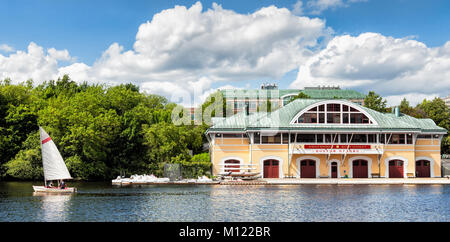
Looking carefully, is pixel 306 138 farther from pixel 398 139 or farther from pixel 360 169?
pixel 398 139

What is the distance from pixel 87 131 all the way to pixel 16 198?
851 inches

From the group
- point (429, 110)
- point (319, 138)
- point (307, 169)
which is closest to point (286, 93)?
point (429, 110)

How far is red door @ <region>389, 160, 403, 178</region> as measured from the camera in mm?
55781

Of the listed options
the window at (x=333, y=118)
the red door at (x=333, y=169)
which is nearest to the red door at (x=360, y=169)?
the red door at (x=333, y=169)

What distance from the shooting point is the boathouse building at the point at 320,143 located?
53.8 metres

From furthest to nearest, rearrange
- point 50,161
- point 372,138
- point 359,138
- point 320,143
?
1. point 372,138
2. point 359,138
3. point 320,143
4. point 50,161

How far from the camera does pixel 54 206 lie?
104 ft

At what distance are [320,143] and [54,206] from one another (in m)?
32.7

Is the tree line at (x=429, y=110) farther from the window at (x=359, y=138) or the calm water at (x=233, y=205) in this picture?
the calm water at (x=233, y=205)

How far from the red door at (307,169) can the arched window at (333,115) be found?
5.12 metres

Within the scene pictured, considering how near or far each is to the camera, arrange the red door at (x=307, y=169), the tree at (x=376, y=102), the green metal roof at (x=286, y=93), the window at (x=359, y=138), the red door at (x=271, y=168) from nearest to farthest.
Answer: the red door at (x=271, y=168) → the window at (x=359, y=138) → the red door at (x=307, y=169) → the tree at (x=376, y=102) → the green metal roof at (x=286, y=93)

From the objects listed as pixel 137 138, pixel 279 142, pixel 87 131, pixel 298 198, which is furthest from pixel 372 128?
pixel 87 131

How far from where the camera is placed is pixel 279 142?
5459 cm

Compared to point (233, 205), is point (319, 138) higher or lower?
higher
